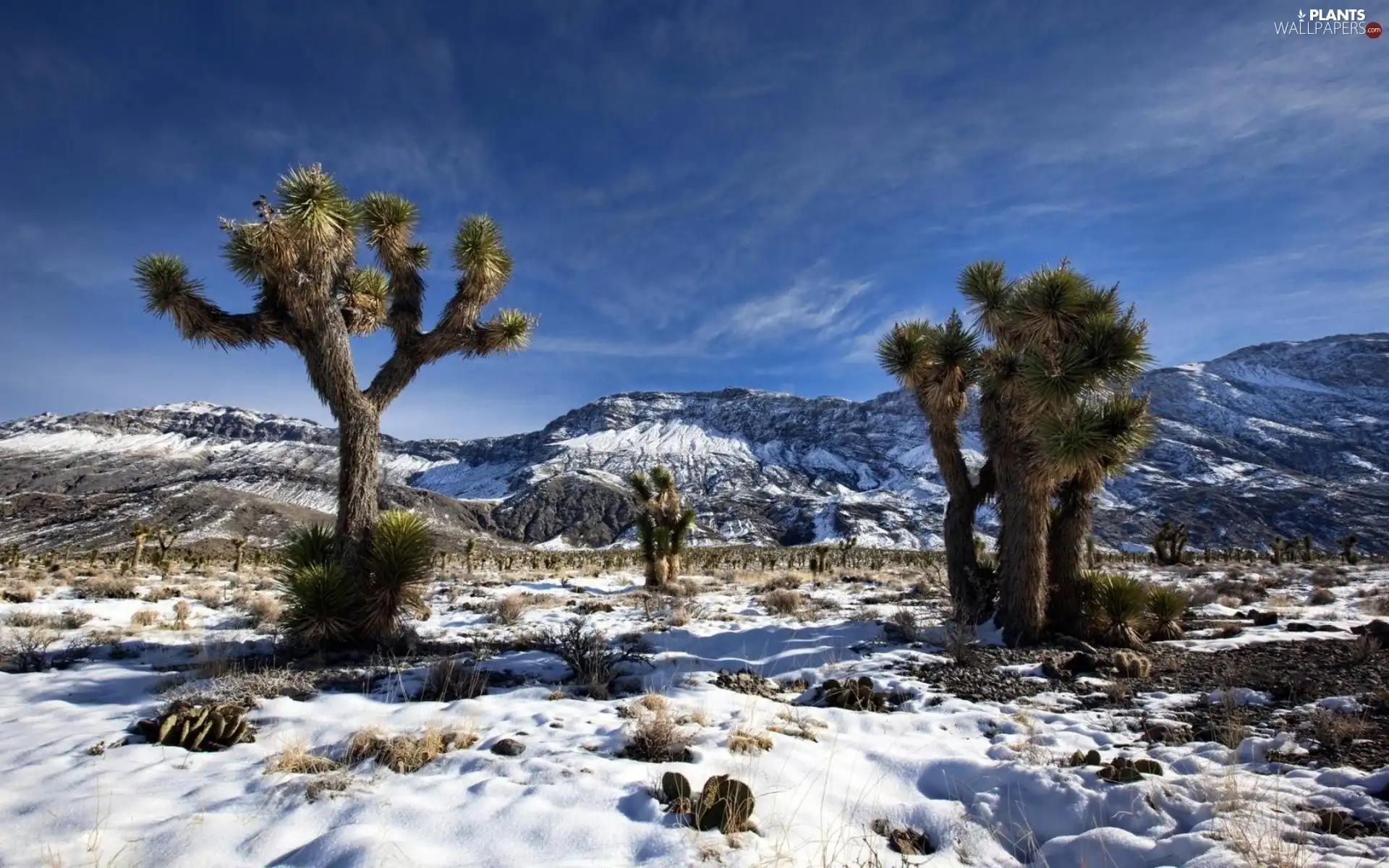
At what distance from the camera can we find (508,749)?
4605mm

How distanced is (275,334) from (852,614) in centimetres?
1114

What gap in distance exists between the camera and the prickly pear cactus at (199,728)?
458 cm

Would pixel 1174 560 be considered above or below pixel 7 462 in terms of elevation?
below

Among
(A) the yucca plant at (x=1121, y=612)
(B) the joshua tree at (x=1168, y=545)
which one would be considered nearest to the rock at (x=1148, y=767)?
(A) the yucca plant at (x=1121, y=612)

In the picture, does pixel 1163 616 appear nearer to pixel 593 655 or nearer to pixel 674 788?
pixel 593 655

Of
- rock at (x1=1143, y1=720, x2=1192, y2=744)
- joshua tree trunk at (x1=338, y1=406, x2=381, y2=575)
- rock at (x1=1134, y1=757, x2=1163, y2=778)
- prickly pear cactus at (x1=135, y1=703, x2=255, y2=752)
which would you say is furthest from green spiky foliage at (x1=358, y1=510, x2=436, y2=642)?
rock at (x1=1143, y1=720, x2=1192, y2=744)

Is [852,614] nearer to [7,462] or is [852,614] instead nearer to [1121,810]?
[1121,810]

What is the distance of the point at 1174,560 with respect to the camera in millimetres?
31703

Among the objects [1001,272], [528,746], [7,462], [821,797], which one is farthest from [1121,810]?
[7,462]

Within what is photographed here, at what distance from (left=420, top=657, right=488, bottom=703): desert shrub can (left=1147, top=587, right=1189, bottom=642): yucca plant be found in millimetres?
10008

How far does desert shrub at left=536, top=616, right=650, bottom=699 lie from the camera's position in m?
6.88

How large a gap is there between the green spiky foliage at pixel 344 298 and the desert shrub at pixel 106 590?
698 cm

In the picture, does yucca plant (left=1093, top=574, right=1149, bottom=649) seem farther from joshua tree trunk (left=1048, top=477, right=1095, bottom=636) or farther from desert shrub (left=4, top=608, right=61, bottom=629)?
desert shrub (left=4, top=608, right=61, bottom=629)

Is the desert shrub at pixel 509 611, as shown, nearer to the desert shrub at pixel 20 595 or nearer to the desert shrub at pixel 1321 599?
the desert shrub at pixel 20 595
